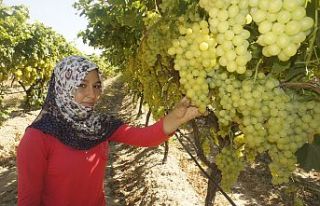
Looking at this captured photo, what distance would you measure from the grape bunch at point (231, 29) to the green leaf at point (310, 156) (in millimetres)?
731

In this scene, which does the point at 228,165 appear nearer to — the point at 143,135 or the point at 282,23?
the point at 143,135

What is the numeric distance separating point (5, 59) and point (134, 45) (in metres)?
4.21

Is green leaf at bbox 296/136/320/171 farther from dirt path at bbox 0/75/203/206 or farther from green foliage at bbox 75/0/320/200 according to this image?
dirt path at bbox 0/75/203/206

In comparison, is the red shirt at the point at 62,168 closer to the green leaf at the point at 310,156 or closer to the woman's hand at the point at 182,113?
the woman's hand at the point at 182,113

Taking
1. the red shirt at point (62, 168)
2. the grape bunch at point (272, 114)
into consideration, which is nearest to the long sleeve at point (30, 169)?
the red shirt at point (62, 168)

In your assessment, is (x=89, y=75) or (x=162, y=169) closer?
(x=89, y=75)

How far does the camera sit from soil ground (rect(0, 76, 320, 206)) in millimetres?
6266

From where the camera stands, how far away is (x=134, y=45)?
7910 millimetres

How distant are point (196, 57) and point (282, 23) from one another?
0.56 m

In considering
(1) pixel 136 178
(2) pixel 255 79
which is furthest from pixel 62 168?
(1) pixel 136 178

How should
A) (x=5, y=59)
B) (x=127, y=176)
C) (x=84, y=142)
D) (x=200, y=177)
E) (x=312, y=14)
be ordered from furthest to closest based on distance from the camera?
(x=5, y=59) → (x=127, y=176) → (x=200, y=177) → (x=84, y=142) → (x=312, y=14)

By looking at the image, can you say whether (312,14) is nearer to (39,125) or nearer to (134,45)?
(39,125)

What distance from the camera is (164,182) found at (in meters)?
6.69

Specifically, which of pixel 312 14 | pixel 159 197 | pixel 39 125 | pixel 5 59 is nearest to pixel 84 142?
pixel 39 125
